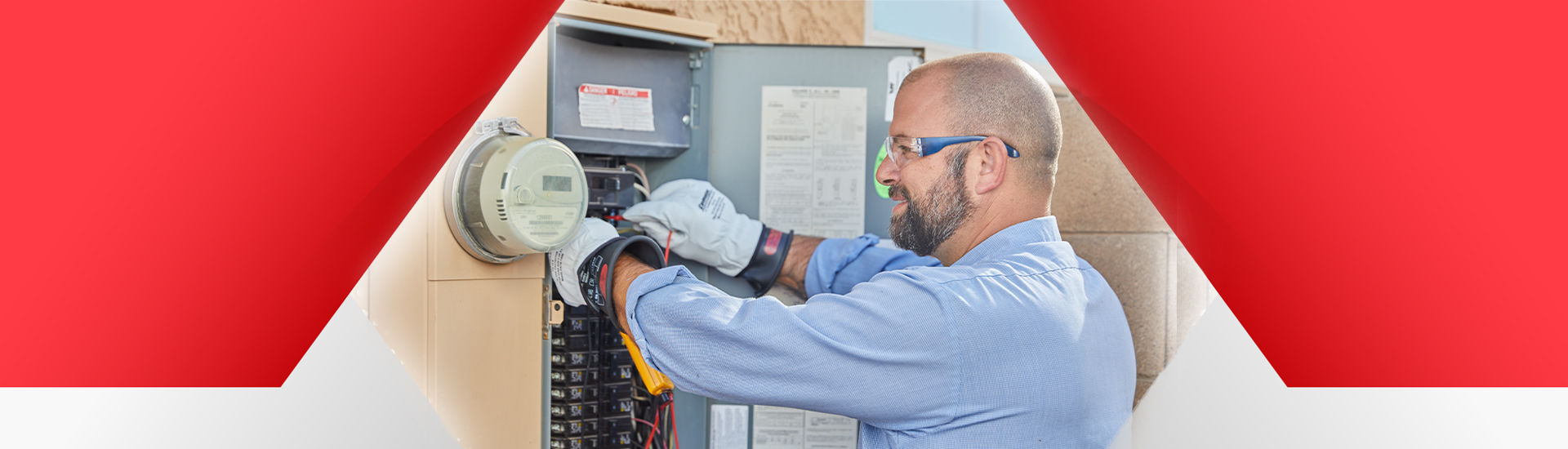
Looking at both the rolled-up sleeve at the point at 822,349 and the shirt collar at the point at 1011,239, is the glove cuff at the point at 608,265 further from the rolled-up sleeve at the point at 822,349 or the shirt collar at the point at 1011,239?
the shirt collar at the point at 1011,239

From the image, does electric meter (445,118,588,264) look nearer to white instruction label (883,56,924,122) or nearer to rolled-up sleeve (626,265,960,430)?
rolled-up sleeve (626,265,960,430)

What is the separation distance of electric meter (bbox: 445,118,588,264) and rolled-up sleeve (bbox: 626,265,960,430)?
26 cm

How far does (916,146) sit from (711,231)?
1.28 feet

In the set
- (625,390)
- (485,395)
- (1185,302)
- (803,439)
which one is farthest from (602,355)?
(1185,302)

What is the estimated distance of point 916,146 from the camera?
3.94 ft

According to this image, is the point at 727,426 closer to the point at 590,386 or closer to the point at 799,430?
the point at 799,430

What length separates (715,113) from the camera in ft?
5.00

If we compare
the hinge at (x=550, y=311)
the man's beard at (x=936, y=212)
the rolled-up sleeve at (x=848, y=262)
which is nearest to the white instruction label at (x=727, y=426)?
the rolled-up sleeve at (x=848, y=262)

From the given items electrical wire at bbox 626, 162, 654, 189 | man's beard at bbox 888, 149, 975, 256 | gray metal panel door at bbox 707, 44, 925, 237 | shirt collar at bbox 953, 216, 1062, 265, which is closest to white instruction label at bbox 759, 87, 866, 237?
gray metal panel door at bbox 707, 44, 925, 237

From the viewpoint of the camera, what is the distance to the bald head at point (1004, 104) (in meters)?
1.17

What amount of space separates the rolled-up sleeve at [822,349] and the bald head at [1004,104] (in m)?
0.29

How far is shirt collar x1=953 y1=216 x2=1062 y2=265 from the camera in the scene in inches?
45.1

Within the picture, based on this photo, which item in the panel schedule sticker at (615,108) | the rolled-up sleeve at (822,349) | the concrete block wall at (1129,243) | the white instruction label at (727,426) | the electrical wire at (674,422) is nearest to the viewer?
the rolled-up sleeve at (822,349)

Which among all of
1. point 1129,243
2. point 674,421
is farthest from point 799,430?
point 1129,243
